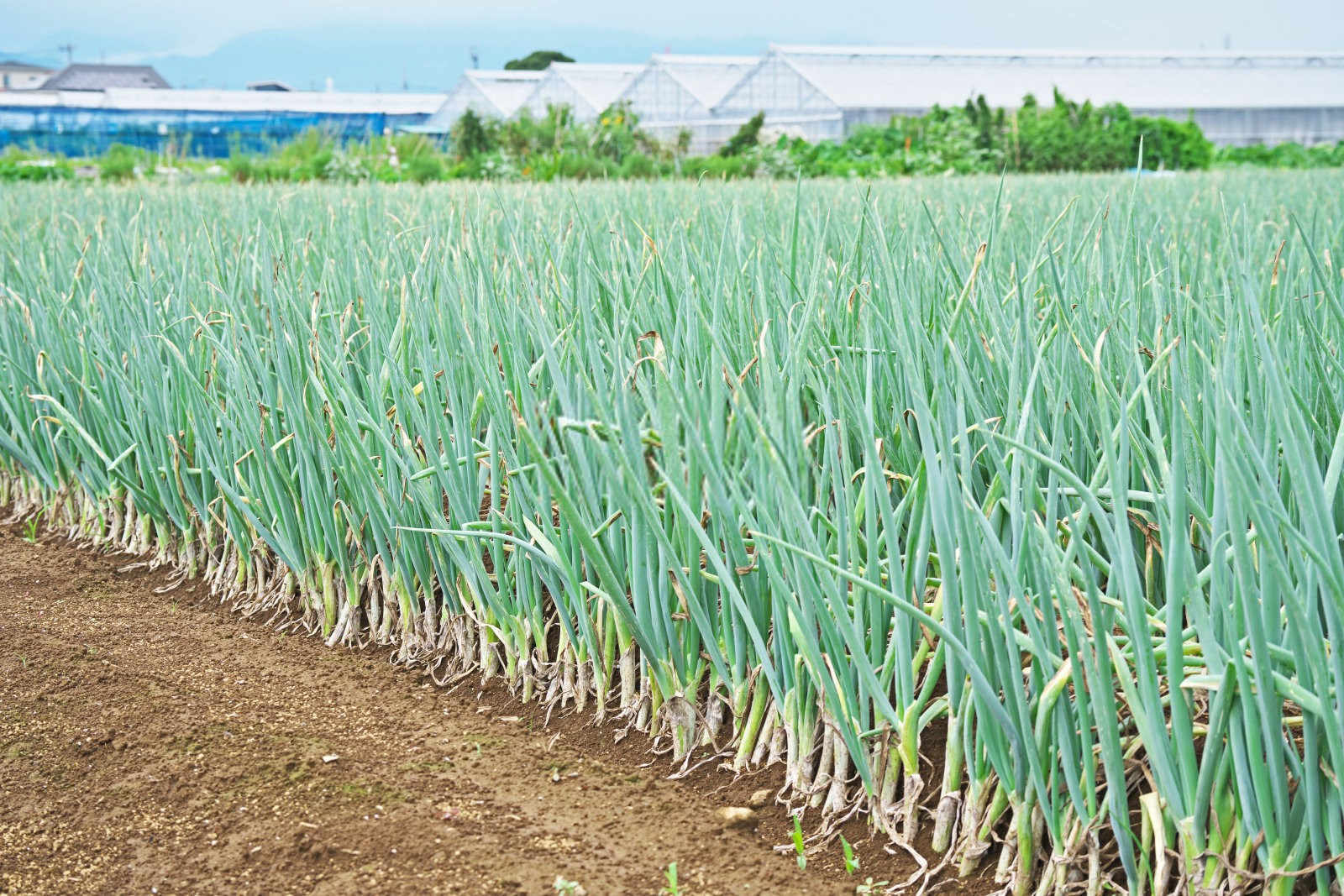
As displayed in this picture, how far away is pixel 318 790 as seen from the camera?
138 centimetres

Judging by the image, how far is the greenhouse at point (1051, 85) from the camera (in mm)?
17219

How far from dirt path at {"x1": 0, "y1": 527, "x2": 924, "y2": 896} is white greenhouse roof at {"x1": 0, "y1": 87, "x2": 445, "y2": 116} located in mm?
31689

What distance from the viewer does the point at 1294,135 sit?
18.1m

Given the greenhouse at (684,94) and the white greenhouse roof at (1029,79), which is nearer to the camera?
the white greenhouse roof at (1029,79)

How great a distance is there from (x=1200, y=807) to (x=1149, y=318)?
0.86 m

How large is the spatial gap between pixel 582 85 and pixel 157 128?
8861mm

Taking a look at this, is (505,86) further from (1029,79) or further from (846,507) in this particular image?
(846,507)

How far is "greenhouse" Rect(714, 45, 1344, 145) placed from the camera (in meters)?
17.2

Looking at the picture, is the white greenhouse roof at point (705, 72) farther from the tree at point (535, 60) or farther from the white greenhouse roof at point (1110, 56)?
the tree at point (535, 60)

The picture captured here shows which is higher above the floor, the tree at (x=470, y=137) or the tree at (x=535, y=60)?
the tree at (x=535, y=60)

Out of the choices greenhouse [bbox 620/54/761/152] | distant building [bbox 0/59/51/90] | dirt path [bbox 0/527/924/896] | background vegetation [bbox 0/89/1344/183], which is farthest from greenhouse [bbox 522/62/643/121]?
distant building [bbox 0/59/51/90]

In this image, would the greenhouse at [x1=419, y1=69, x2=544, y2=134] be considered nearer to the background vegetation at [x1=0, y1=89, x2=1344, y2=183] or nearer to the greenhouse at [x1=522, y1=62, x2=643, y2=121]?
the greenhouse at [x1=522, y1=62, x2=643, y2=121]

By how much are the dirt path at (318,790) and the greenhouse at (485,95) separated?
22618 millimetres

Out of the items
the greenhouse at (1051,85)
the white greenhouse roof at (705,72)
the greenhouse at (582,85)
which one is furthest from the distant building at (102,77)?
the greenhouse at (1051,85)
